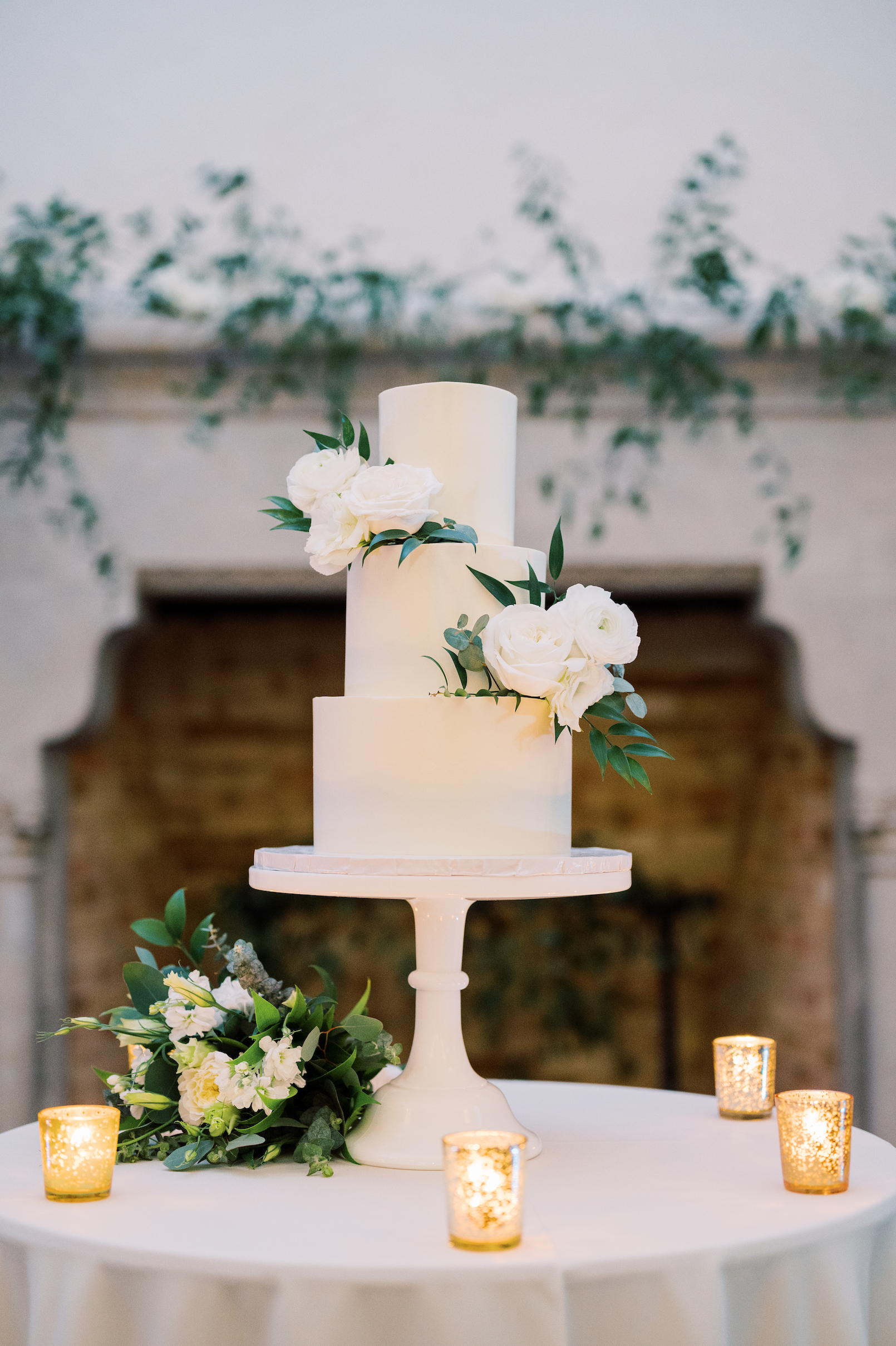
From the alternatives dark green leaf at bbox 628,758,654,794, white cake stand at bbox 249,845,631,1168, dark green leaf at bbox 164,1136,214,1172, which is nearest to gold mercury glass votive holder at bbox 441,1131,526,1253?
white cake stand at bbox 249,845,631,1168

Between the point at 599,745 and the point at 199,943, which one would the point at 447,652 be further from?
the point at 199,943

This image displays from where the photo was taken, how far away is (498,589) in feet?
5.55

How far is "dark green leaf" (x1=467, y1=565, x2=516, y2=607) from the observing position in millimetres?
1688

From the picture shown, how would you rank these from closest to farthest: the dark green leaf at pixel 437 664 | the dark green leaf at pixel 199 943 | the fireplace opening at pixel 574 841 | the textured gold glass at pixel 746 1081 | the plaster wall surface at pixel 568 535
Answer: the dark green leaf at pixel 437 664, the dark green leaf at pixel 199 943, the textured gold glass at pixel 746 1081, the plaster wall surface at pixel 568 535, the fireplace opening at pixel 574 841

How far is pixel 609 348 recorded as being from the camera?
3.29 m

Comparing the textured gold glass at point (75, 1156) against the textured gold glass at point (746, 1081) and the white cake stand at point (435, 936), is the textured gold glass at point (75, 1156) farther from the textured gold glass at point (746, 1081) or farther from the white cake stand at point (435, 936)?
the textured gold glass at point (746, 1081)

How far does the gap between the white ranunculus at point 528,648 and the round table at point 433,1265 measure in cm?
61

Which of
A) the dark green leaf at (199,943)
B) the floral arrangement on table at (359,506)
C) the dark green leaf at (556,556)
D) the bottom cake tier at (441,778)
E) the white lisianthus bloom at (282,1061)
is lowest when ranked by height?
the white lisianthus bloom at (282,1061)

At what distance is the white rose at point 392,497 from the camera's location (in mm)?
1660

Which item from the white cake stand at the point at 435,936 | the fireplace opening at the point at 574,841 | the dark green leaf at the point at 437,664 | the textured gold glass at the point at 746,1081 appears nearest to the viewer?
the white cake stand at the point at 435,936

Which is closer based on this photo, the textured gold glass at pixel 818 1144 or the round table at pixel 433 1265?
the round table at pixel 433 1265

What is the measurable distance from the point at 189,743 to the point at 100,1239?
347cm

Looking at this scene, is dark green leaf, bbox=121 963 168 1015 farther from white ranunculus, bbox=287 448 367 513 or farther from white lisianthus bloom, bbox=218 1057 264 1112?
white ranunculus, bbox=287 448 367 513

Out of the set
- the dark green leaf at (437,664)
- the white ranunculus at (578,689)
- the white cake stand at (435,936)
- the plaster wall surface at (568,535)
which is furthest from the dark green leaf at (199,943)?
the plaster wall surface at (568,535)
